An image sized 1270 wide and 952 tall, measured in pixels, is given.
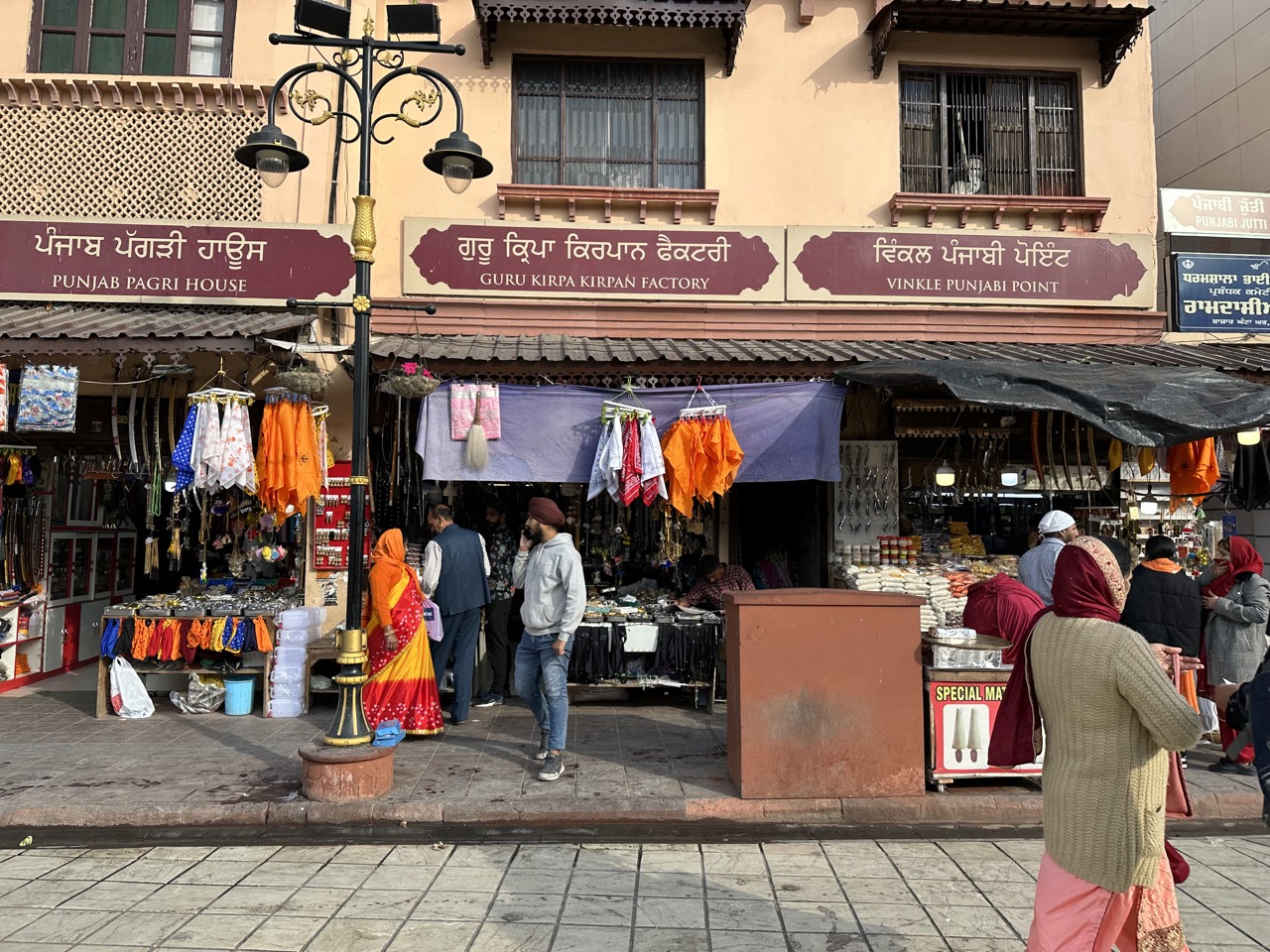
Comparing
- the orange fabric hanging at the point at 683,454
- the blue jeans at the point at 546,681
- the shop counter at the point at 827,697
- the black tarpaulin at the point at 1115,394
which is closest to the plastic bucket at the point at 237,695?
the blue jeans at the point at 546,681

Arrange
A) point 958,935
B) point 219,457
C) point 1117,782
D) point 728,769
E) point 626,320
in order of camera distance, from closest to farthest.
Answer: point 1117,782, point 958,935, point 728,769, point 219,457, point 626,320

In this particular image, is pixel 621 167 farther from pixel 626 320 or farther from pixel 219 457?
pixel 219 457

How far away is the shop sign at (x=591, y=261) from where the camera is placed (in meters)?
9.19

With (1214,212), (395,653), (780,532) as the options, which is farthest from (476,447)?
(1214,212)

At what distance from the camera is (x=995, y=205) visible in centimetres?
952

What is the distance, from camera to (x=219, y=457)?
7281 millimetres

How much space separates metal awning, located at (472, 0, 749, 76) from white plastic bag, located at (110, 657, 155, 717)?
Answer: 7.43m

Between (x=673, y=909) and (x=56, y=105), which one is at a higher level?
(x=56, y=105)

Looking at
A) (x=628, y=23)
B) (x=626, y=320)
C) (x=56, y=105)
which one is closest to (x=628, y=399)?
(x=626, y=320)

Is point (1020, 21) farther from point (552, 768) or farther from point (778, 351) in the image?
point (552, 768)

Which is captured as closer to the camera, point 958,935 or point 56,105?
point 958,935

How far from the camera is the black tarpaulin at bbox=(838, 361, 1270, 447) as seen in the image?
6566mm

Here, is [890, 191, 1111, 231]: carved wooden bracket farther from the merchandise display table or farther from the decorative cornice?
the merchandise display table

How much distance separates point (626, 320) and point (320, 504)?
12.4 ft
